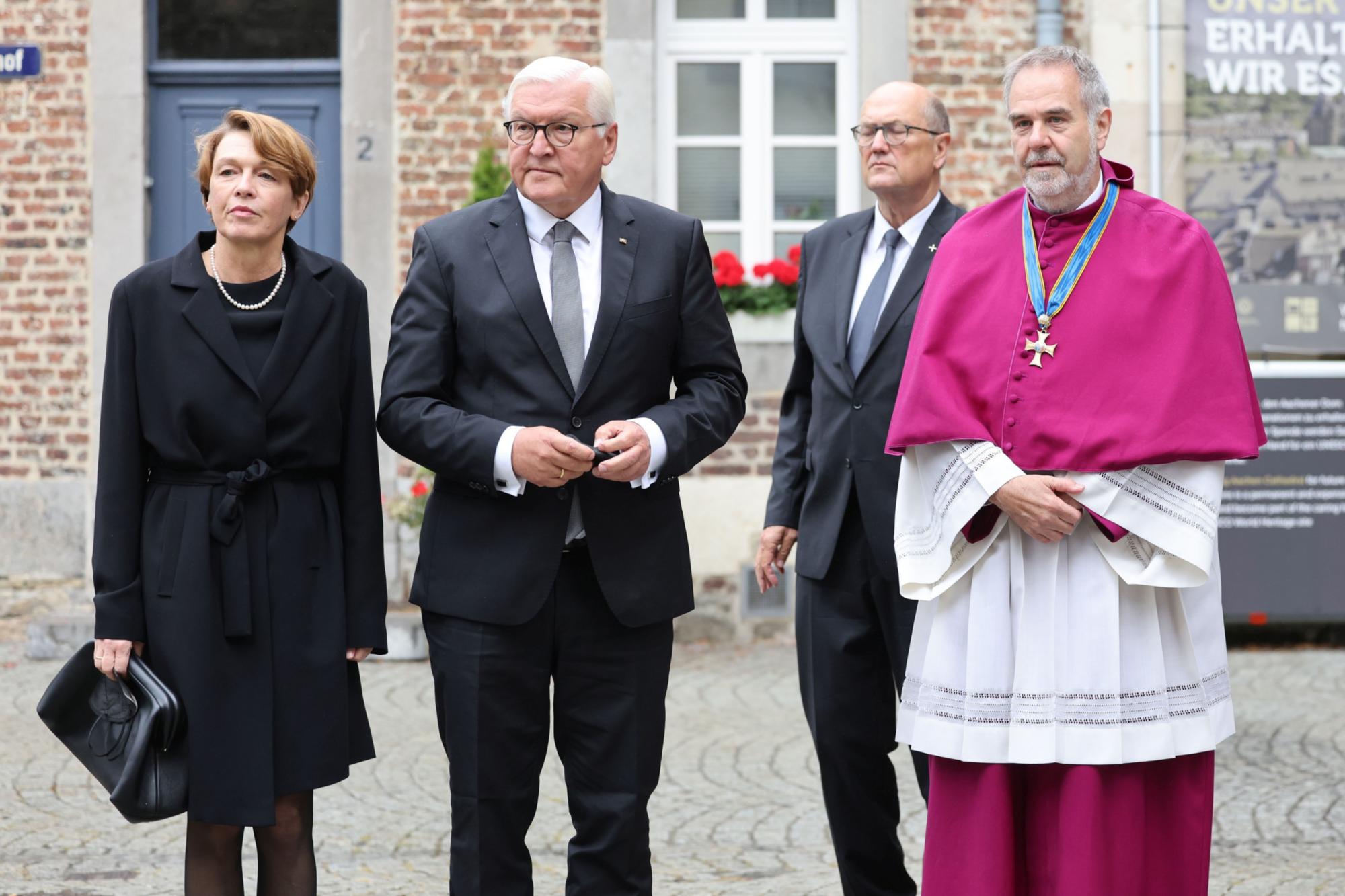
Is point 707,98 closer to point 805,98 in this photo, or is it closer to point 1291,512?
point 805,98

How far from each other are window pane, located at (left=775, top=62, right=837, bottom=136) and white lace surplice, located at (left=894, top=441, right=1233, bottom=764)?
229 inches

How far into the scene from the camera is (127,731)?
3498 mm

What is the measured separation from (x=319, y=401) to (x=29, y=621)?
572cm

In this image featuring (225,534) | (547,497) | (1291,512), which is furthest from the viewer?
(1291,512)

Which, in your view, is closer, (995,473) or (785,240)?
(995,473)

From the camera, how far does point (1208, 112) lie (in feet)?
28.5

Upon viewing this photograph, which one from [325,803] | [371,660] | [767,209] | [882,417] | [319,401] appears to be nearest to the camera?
[319,401]

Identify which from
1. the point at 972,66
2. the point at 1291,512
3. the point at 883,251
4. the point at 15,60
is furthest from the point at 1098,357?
the point at 15,60

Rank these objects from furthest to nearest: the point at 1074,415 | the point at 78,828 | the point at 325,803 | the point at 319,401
Answer: the point at 325,803
the point at 78,828
the point at 319,401
the point at 1074,415

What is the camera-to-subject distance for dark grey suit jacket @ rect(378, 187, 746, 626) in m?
3.61

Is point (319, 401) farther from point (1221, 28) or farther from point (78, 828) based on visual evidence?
point (1221, 28)

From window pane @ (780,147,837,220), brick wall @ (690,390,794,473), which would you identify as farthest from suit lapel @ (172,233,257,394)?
window pane @ (780,147,837,220)

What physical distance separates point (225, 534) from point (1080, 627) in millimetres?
1798

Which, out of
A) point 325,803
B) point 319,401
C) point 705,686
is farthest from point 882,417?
point 705,686
